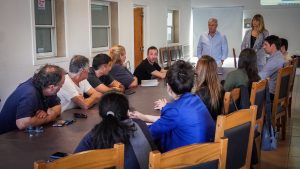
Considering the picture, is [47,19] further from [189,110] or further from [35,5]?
[189,110]

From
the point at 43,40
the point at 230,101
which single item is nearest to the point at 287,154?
the point at 230,101

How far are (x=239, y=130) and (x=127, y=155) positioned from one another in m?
0.61

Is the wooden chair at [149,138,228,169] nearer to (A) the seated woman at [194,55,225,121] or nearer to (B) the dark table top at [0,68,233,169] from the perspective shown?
(B) the dark table top at [0,68,233,169]

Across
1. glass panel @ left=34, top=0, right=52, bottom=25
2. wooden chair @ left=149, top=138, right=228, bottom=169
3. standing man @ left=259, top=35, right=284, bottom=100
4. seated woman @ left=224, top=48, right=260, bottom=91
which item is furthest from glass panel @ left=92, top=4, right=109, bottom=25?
wooden chair @ left=149, top=138, right=228, bottom=169

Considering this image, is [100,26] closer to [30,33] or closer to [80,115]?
[30,33]

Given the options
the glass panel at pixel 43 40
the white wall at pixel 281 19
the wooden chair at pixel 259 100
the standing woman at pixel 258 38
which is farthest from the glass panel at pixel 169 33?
the wooden chair at pixel 259 100

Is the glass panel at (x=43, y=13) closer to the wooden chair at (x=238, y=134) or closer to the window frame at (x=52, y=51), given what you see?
the window frame at (x=52, y=51)

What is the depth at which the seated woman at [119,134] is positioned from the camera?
64.2 inches

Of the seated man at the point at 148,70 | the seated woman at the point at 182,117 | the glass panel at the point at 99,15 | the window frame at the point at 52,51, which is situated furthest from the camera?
the glass panel at the point at 99,15

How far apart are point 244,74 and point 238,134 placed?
5.42 ft

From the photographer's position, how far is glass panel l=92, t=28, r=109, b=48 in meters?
6.28

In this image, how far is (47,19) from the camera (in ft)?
16.5

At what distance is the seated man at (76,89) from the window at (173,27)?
667cm

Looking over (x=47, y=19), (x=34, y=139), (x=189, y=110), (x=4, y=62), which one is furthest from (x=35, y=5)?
(x=189, y=110)
